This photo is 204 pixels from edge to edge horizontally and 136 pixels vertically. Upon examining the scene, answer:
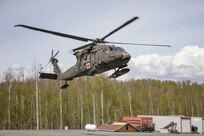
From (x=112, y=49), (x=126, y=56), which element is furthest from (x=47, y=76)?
(x=126, y=56)

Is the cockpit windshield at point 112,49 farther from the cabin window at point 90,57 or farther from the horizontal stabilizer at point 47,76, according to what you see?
the horizontal stabilizer at point 47,76

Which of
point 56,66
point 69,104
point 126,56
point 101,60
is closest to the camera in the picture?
point 126,56

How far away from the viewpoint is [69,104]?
293 ft

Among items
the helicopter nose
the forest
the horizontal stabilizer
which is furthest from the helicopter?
the forest

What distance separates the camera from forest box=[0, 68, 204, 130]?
76000 millimetres

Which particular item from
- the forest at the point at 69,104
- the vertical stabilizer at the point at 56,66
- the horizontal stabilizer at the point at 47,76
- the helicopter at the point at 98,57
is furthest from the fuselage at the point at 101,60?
the forest at the point at 69,104

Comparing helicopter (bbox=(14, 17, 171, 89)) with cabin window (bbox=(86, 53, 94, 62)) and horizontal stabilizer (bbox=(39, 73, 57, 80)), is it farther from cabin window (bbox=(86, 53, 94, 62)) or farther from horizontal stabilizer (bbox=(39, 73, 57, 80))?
horizontal stabilizer (bbox=(39, 73, 57, 80))

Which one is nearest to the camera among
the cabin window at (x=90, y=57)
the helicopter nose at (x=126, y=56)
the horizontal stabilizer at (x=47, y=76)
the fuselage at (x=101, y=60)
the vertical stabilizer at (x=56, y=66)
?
the helicopter nose at (x=126, y=56)

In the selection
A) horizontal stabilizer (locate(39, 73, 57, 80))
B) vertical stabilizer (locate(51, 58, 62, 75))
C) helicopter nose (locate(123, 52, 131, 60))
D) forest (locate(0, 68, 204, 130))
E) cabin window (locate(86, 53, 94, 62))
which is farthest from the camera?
forest (locate(0, 68, 204, 130))

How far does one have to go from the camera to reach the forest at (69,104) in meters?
76.0

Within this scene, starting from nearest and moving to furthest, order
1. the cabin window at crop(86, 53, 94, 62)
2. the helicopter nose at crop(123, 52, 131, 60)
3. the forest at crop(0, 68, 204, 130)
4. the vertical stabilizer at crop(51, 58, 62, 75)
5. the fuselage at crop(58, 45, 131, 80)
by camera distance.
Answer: the helicopter nose at crop(123, 52, 131, 60) → the fuselage at crop(58, 45, 131, 80) → the cabin window at crop(86, 53, 94, 62) → the vertical stabilizer at crop(51, 58, 62, 75) → the forest at crop(0, 68, 204, 130)

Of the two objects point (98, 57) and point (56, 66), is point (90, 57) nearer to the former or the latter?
point (98, 57)

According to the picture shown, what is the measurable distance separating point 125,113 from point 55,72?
65996mm

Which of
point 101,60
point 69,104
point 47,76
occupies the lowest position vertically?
point 69,104
